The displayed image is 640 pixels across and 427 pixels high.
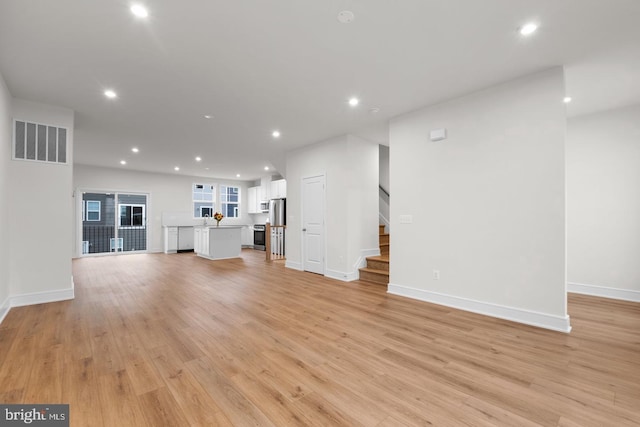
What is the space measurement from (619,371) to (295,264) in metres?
5.15

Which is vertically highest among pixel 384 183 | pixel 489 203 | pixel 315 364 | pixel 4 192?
pixel 384 183

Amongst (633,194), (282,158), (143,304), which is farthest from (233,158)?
(633,194)

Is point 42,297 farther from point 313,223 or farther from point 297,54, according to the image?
point 297,54

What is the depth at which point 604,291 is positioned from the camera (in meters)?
4.06

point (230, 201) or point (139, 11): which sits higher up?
point (139, 11)

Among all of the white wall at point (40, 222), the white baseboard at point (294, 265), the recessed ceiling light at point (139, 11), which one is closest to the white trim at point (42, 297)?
the white wall at point (40, 222)

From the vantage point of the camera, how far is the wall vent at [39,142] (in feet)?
12.2

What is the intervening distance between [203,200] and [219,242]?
343 centimetres

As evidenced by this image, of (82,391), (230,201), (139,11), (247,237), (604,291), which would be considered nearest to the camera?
(82,391)

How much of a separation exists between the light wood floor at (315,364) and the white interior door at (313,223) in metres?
1.99

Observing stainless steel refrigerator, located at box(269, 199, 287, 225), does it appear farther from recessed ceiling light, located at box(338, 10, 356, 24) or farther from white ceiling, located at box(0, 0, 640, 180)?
recessed ceiling light, located at box(338, 10, 356, 24)

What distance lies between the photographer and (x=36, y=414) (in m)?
1.63

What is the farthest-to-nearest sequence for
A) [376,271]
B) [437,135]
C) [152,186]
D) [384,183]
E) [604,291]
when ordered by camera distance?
1. [152,186]
2. [384,183]
3. [376,271]
4. [604,291]
5. [437,135]

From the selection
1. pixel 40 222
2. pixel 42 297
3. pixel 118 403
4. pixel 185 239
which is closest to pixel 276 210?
pixel 185 239
